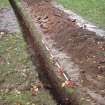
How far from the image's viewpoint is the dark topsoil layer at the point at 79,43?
1089 cm

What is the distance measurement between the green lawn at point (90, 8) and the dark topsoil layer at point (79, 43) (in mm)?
1073

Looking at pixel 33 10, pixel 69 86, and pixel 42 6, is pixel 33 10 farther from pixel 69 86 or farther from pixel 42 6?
pixel 69 86

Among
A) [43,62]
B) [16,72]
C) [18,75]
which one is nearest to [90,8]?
[43,62]

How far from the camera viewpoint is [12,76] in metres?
10.8

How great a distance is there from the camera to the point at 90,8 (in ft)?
63.8

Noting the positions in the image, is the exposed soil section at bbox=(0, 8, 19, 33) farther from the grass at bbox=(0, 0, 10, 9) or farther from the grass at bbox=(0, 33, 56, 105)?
the grass at bbox=(0, 33, 56, 105)

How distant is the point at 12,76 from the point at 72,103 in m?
2.59

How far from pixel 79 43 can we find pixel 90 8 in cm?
646

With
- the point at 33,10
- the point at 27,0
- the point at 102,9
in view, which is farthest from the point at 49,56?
the point at 27,0

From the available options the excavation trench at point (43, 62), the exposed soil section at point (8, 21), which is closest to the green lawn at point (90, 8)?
the excavation trench at point (43, 62)

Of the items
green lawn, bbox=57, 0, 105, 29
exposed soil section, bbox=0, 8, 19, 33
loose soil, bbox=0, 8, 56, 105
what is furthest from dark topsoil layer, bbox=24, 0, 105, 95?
loose soil, bbox=0, 8, 56, 105

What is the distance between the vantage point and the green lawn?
17109mm

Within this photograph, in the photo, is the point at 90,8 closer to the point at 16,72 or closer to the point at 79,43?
the point at 79,43

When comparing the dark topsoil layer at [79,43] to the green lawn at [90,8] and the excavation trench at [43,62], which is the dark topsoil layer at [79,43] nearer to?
the excavation trench at [43,62]
